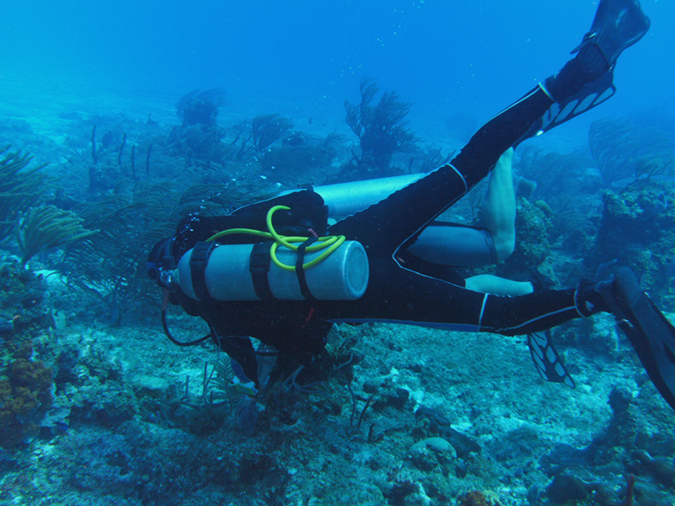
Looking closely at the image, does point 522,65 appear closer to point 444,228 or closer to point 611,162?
point 611,162

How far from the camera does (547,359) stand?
314 centimetres

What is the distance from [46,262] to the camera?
5555 mm

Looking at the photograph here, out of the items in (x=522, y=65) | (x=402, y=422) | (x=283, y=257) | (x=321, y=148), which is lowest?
(x=402, y=422)

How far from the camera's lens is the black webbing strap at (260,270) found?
2000 millimetres

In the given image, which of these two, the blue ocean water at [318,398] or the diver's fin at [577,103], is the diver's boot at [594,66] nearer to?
the diver's fin at [577,103]

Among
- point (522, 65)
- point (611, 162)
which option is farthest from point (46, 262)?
point (522, 65)

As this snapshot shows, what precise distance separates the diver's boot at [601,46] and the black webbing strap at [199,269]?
307 cm

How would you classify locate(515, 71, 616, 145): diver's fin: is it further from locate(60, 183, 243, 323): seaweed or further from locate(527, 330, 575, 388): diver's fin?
locate(60, 183, 243, 323): seaweed

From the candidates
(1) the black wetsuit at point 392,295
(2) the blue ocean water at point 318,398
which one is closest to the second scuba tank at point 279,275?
(1) the black wetsuit at point 392,295

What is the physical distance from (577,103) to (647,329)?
2.40 meters

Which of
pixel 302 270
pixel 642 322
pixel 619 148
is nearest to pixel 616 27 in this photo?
pixel 642 322

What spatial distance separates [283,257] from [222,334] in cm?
85

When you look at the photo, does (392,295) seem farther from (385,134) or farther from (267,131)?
(267,131)

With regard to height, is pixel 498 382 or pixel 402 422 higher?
pixel 402 422
